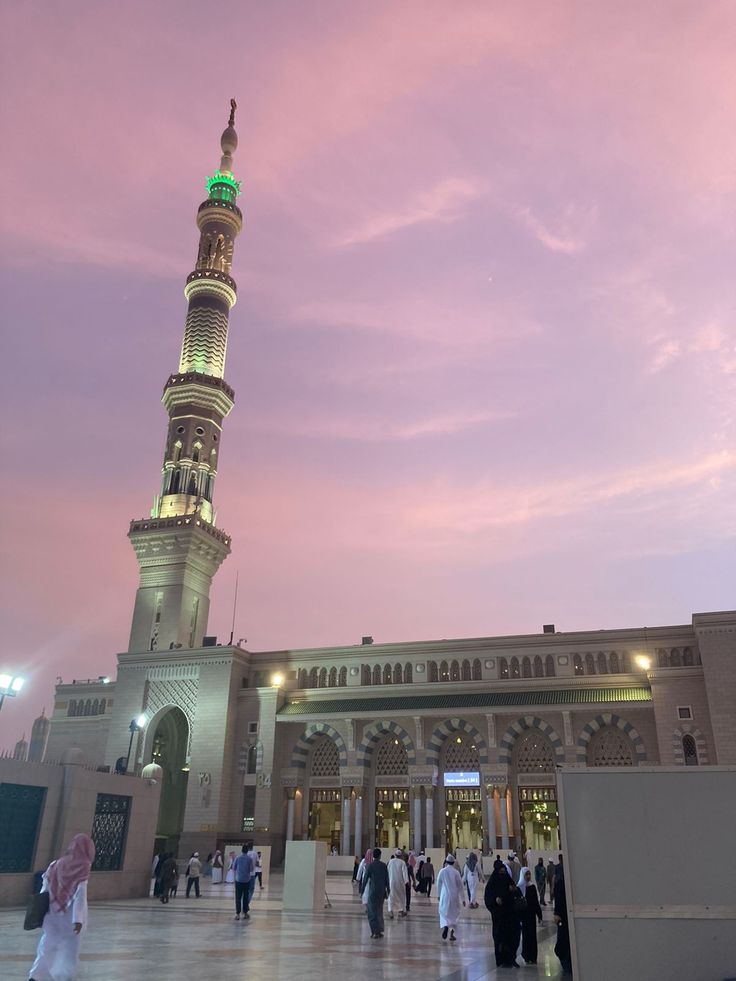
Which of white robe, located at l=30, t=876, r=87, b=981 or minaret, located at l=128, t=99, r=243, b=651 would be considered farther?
minaret, located at l=128, t=99, r=243, b=651

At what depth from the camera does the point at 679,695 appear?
101 feet

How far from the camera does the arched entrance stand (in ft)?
124

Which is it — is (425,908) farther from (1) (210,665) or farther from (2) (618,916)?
(1) (210,665)

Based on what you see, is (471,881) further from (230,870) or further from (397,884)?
(230,870)

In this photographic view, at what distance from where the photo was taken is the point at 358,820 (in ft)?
109

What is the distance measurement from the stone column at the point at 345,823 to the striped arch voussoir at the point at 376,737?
1.38 metres

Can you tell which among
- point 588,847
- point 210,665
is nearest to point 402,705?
point 210,665

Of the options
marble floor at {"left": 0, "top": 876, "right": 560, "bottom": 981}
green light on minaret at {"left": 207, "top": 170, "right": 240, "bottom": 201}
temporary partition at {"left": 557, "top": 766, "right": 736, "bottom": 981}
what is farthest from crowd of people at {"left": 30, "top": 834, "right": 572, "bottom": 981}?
green light on minaret at {"left": 207, "top": 170, "right": 240, "bottom": 201}

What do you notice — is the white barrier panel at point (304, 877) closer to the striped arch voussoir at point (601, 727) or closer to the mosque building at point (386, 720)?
the mosque building at point (386, 720)

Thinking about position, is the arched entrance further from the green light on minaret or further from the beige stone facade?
the green light on minaret

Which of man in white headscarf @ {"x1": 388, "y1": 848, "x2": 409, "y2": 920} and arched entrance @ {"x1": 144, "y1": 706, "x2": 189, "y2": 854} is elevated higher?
arched entrance @ {"x1": 144, "y1": 706, "x2": 189, "y2": 854}

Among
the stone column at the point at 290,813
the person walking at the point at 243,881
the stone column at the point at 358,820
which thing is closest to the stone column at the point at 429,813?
the stone column at the point at 358,820

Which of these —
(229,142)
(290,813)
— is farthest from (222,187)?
(290,813)

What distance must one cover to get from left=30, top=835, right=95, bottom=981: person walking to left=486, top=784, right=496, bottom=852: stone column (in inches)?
1071
